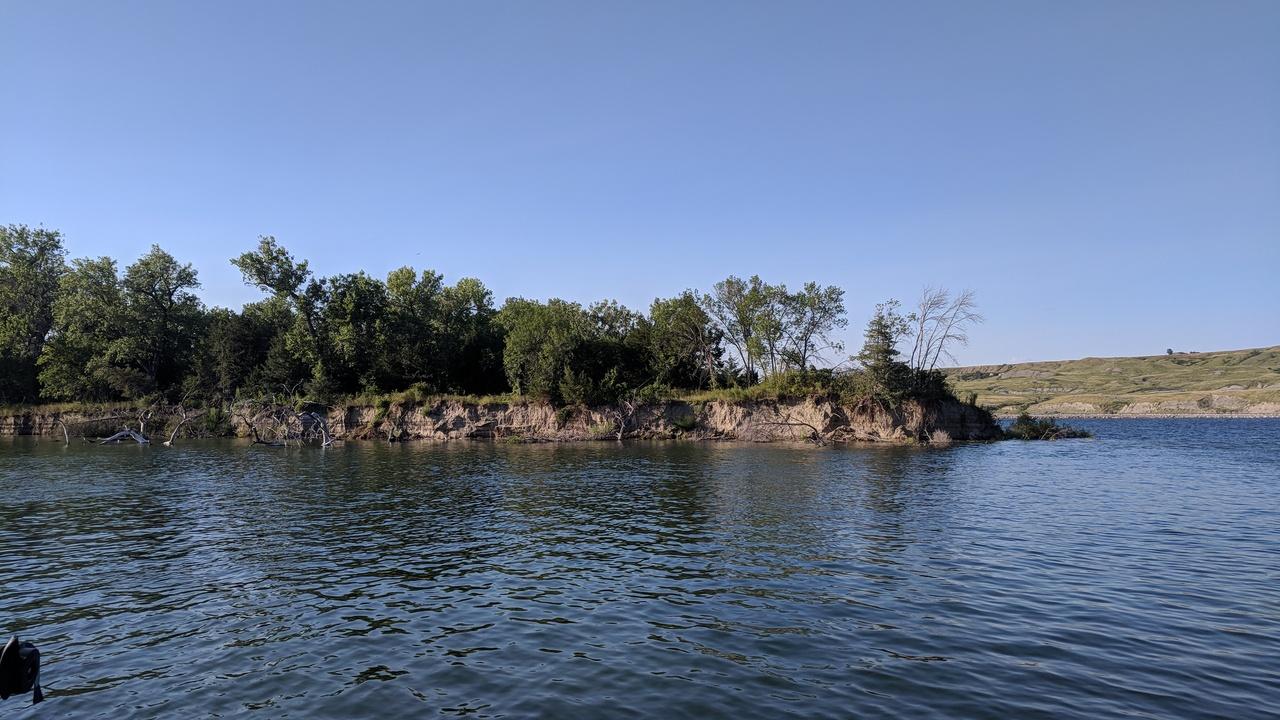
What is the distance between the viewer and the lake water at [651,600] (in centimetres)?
1108

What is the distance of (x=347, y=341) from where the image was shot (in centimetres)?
7838

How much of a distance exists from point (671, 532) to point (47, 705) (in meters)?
17.2

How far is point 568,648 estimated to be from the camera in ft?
43.0

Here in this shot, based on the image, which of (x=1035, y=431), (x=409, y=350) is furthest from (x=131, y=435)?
(x=1035, y=431)

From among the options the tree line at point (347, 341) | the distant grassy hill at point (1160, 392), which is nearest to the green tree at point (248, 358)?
the tree line at point (347, 341)

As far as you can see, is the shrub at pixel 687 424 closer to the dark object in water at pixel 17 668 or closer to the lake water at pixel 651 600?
the lake water at pixel 651 600

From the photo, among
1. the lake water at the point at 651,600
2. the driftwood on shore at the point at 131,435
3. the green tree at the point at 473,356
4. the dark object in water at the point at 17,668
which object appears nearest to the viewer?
the dark object in water at the point at 17,668

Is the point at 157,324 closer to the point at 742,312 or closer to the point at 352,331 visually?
the point at 352,331

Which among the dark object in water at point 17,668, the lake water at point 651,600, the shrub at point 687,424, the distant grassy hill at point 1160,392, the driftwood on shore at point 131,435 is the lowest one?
the lake water at point 651,600

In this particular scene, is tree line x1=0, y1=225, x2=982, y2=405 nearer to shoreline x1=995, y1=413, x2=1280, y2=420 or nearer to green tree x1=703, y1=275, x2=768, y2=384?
green tree x1=703, y1=275, x2=768, y2=384

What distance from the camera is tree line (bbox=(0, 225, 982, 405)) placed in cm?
7744

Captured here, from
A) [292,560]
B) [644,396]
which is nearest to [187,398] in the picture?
[644,396]

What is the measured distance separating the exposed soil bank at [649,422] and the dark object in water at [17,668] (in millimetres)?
65827

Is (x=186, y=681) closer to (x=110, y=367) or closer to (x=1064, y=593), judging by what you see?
(x=1064, y=593)
